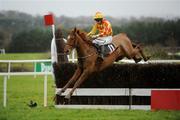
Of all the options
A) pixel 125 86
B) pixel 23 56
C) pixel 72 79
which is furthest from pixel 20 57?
pixel 125 86

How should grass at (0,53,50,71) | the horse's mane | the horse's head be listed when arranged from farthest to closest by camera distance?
grass at (0,53,50,71)
the horse's mane
the horse's head

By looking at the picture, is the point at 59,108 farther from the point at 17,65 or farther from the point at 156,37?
the point at 17,65

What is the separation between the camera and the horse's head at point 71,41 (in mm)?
10039

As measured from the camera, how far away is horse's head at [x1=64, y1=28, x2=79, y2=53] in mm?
10039

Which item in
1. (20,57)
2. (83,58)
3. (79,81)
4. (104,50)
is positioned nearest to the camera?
(79,81)

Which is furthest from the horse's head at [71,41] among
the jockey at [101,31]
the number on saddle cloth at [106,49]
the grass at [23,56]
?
the grass at [23,56]

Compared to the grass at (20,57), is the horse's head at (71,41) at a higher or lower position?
higher

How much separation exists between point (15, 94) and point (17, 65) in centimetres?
453

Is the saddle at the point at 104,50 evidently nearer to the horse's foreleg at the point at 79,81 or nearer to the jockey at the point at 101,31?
the jockey at the point at 101,31

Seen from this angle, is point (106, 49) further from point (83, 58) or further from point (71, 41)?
point (71, 41)

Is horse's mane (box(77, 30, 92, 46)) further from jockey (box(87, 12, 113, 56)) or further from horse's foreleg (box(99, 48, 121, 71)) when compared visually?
horse's foreleg (box(99, 48, 121, 71))

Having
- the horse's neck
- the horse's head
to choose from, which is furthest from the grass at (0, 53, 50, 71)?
the horse's head

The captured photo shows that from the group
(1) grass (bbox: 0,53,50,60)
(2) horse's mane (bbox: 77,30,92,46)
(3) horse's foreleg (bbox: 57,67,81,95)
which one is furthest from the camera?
(1) grass (bbox: 0,53,50,60)

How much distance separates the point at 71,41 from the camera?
10148mm
